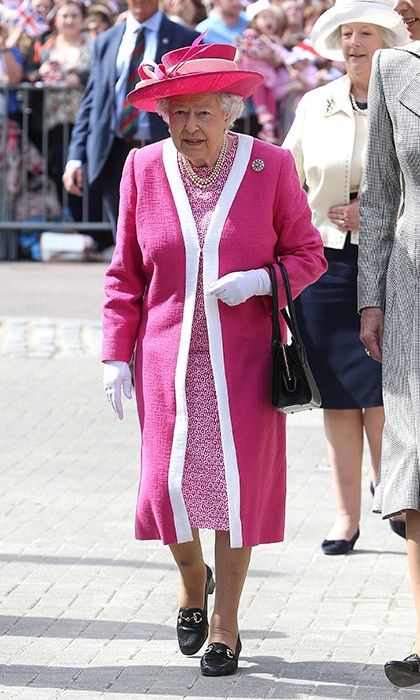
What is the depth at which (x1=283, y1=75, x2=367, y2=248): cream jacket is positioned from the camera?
5.85 metres

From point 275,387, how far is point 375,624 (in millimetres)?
1009

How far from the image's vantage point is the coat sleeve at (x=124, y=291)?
15.1 feet

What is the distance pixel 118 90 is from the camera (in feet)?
26.5

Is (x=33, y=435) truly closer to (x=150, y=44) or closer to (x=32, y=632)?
(x=150, y=44)

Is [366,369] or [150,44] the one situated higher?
[150,44]

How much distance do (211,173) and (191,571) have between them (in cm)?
115

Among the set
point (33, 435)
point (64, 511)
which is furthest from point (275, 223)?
point (33, 435)

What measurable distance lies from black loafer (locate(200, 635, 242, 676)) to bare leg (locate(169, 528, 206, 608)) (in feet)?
0.62

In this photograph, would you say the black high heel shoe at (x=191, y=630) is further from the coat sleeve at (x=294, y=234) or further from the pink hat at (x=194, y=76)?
the pink hat at (x=194, y=76)

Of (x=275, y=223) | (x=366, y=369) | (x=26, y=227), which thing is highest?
(x=275, y=223)

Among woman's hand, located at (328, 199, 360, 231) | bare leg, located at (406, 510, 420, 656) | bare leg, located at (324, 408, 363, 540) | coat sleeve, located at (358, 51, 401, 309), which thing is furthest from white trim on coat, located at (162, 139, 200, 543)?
bare leg, located at (324, 408, 363, 540)

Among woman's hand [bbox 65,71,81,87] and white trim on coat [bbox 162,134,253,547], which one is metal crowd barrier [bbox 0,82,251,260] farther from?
white trim on coat [bbox 162,134,253,547]

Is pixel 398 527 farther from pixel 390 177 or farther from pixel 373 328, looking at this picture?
pixel 390 177

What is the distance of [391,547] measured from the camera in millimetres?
6086
